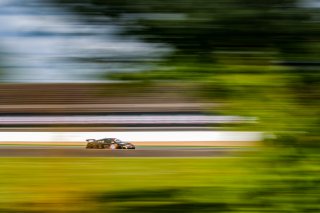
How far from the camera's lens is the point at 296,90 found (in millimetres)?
2244

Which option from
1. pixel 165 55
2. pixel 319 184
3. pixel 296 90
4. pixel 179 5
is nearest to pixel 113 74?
pixel 165 55

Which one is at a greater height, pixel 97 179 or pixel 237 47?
pixel 237 47

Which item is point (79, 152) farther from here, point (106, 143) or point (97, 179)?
point (106, 143)

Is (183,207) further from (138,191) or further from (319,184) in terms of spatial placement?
Answer: (319,184)

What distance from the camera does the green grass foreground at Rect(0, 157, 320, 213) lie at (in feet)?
7.14

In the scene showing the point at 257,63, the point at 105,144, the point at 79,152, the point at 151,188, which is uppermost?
the point at 257,63

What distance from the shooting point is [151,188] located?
218cm

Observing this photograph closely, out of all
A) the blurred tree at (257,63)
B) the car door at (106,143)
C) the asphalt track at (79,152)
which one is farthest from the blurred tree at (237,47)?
the car door at (106,143)

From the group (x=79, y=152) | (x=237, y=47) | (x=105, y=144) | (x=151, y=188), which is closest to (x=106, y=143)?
(x=105, y=144)

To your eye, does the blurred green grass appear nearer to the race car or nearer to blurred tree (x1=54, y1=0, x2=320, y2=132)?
the race car

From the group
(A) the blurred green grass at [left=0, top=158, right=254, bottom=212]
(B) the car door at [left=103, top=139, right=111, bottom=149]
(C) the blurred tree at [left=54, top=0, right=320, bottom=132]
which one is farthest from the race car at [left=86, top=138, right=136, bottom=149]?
(C) the blurred tree at [left=54, top=0, right=320, bottom=132]

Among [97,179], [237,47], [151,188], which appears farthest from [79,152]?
[237,47]

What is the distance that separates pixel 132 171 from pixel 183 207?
0.24 metres

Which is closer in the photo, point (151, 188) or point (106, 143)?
point (151, 188)
